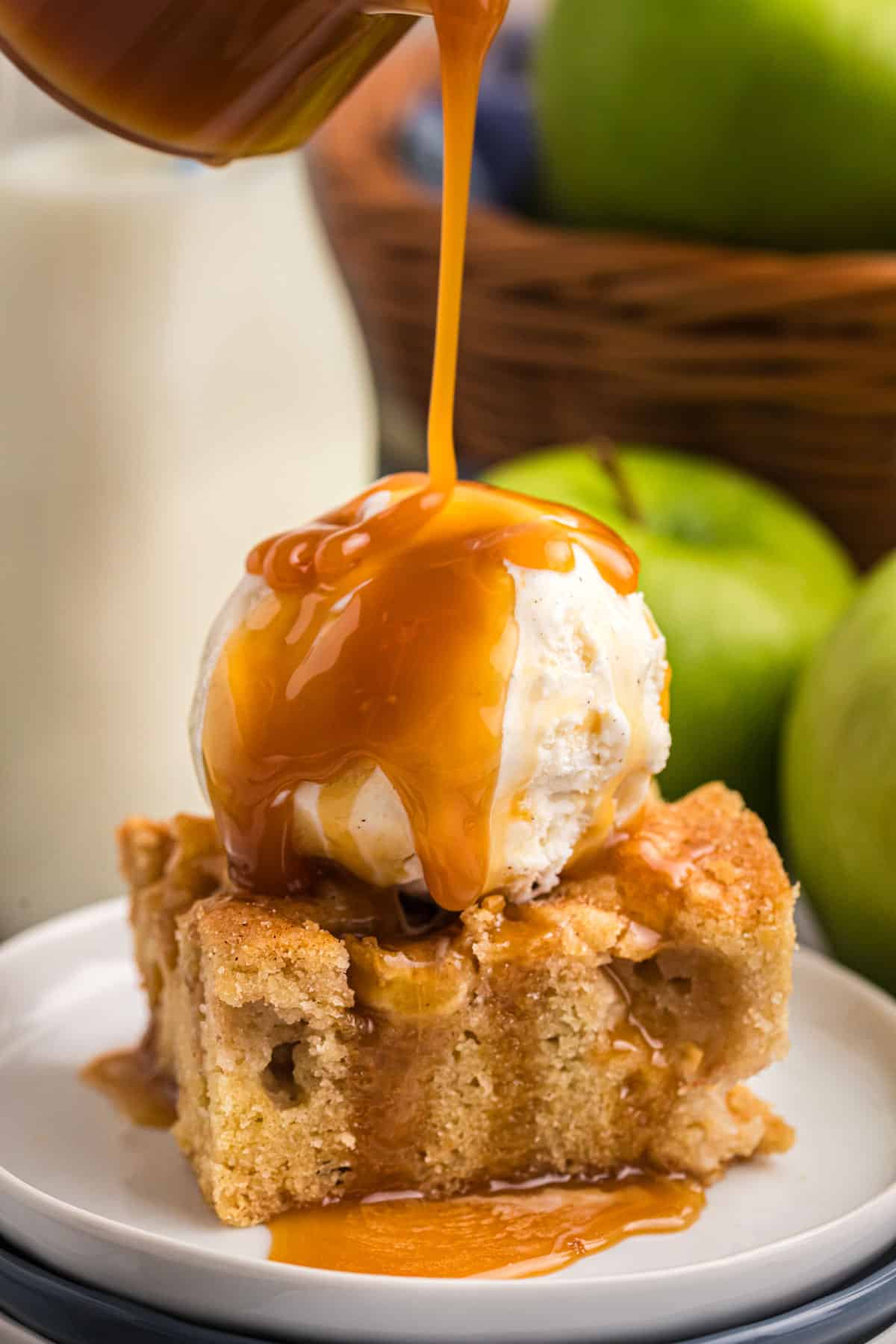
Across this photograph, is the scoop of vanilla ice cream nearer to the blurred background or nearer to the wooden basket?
the blurred background

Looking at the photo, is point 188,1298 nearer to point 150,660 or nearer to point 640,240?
point 150,660

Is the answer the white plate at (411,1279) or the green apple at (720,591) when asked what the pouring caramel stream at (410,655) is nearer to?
the white plate at (411,1279)

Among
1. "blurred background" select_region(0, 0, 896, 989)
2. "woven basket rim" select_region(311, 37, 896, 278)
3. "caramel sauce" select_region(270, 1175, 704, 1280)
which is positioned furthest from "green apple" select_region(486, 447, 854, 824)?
"caramel sauce" select_region(270, 1175, 704, 1280)

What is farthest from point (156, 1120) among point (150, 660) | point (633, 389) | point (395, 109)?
point (395, 109)

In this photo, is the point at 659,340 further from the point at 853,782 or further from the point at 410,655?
the point at 410,655

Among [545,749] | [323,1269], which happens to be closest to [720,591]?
[545,749]

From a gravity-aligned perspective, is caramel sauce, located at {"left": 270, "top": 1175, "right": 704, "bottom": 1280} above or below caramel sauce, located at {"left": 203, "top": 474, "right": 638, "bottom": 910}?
below

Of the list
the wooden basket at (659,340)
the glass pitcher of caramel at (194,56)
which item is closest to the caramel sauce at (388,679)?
the glass pitcher of caramel at (194,56)

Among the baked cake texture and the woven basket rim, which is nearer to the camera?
the baked cake texture
